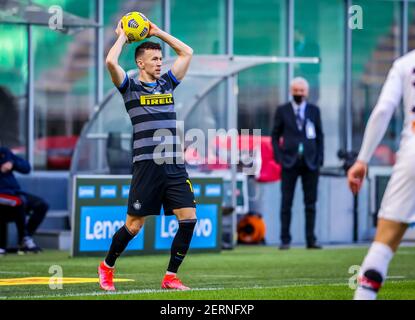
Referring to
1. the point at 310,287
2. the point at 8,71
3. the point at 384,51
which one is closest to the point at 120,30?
the point at 310,287

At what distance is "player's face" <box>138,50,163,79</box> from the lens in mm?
10680

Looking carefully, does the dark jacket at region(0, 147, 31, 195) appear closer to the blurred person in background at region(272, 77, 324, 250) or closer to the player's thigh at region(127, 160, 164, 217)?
the blurred person in background at region(272, 77, 324, 250)

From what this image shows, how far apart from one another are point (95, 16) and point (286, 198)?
5.85 m

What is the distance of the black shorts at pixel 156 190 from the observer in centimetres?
1052

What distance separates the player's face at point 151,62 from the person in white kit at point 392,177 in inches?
142

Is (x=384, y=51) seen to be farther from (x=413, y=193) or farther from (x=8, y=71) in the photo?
(x=413, y=193)

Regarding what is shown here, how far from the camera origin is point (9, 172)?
17609 millimetres

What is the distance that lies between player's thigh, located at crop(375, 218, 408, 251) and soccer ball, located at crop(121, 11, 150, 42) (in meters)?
3.96

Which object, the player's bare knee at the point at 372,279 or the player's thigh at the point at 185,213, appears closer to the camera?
the player's bare knee at the point at 372,279

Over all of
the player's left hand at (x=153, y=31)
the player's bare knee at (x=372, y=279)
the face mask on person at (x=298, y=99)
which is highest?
the player's left hand at (x=153, y=31)

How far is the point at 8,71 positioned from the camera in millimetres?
20953
